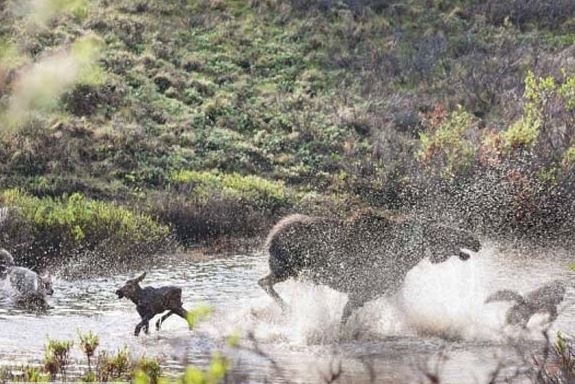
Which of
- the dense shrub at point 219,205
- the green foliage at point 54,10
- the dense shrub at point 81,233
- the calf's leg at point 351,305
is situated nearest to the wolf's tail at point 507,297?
the calf's leg at point 351,305

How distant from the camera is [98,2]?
36.2m

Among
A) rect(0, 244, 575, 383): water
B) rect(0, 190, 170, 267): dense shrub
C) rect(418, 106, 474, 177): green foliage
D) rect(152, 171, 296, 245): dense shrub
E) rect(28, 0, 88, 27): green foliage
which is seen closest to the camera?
rect(0, 244, 575, 383): water

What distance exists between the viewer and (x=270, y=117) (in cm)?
2970

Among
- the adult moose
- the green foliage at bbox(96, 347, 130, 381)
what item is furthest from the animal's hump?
the green foliage at bbox(96, 347, 130, 381)

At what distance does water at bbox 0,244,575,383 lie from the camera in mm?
10984

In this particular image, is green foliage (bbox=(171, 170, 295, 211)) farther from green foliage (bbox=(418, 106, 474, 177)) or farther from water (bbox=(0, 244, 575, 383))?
water (bbox=(0, 244, 575, 383))

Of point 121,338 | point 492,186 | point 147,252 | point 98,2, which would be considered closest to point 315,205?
point 492,186

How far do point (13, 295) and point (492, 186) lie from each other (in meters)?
11.7

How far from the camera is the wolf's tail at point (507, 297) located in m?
12.9

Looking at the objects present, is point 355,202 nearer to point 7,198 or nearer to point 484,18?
point 7,198

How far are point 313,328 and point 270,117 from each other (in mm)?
17554

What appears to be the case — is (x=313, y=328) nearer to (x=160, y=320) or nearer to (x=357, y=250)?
(x=357, y=250)

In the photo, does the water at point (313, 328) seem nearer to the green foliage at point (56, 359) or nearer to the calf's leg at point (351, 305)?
the calf's leg at point (351, 305)

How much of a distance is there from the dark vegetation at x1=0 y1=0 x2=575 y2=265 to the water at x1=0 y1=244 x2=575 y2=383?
3976 mm
